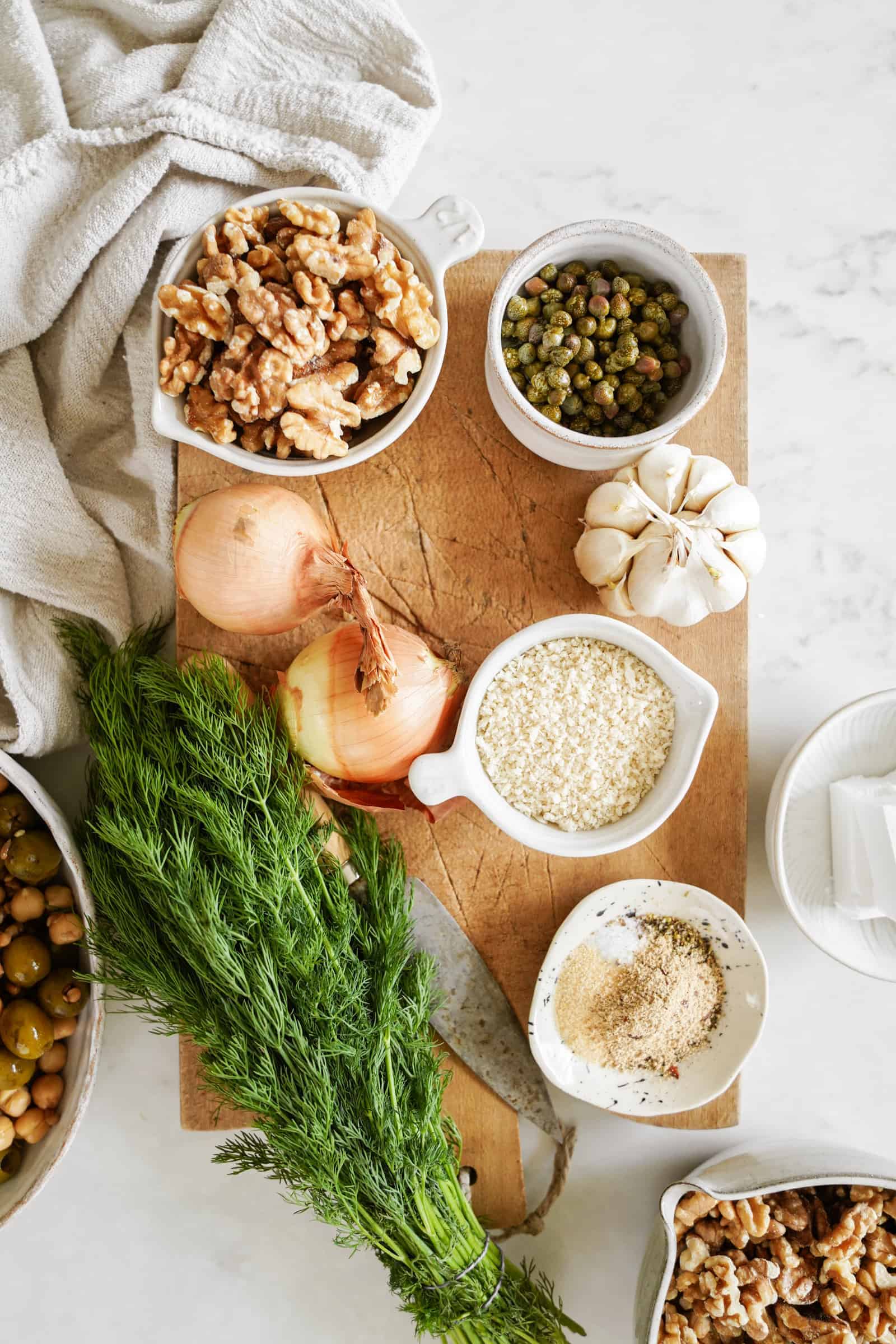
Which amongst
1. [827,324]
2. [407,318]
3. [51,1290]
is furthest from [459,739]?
[51,1290]

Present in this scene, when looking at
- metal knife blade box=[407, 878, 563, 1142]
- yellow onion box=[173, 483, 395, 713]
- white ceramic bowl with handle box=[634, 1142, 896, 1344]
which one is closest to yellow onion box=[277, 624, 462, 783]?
yellow onion box=[173, 483, 395, 713]

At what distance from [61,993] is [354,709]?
515 millimetres

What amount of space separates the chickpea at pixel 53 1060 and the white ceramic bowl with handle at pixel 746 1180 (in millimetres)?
749

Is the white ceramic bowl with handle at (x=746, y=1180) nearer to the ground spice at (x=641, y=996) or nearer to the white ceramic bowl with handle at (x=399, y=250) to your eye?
the ground spice at (x=641, y=996)

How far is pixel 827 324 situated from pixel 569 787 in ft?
2.48

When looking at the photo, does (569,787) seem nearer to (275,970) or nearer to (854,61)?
(275,970)

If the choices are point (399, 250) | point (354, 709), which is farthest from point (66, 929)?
point (399, 250)

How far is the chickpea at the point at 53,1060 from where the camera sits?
115 centimetres

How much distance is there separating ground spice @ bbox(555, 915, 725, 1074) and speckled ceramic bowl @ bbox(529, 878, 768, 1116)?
0.01 meters

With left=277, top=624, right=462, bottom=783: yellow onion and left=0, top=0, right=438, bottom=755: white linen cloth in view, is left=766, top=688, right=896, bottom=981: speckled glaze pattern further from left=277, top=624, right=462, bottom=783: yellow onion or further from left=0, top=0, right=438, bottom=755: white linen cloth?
left=0, top=0, right=438, bottom=755: white linen cloth

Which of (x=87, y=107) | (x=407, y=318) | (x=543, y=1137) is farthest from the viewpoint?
(x=543, y=1137)

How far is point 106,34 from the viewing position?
44.8 inches

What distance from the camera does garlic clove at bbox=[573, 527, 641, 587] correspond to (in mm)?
1021

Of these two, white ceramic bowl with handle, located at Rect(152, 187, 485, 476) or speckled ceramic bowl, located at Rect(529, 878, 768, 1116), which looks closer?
white ceramic bowl with handle, located at Rect(152, 187, 485, 476)
